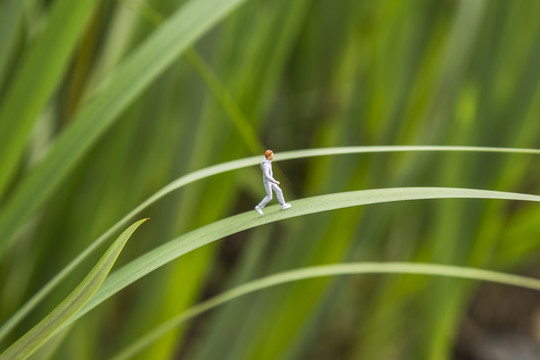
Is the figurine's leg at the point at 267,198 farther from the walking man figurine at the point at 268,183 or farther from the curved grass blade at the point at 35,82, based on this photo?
the curved grass blade at the point at 35,82

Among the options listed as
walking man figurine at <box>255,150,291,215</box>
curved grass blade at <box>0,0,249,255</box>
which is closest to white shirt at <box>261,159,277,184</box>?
walking man figurine at <box>255,150,291,215</box>

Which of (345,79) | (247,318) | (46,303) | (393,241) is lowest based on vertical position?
(46,303)

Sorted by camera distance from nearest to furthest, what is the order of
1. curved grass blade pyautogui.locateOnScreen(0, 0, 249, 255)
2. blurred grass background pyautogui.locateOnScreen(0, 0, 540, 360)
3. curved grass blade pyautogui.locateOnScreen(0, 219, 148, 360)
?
curved grass blade pyautogui.locateOnScreen(0, 219, 148, 360) → curved grass blade pyautogui.locateOnScreen(0, 0, 249, 255) → blurred grass background pyautogui.locateOnScreen(0, 0, 540, 360)

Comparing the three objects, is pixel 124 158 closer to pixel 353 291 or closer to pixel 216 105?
pixel 216 105

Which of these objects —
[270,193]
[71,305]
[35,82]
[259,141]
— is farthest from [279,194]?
[259,141]

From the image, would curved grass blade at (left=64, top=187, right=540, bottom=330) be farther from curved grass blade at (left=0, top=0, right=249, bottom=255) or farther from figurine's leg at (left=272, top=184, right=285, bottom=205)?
curved grass blade at (left=0, top=0, right=249, bottom=255)

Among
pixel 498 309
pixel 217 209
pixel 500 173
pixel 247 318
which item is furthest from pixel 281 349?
pixel 498 309

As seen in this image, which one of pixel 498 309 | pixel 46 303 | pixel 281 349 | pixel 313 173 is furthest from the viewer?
pixel 498 309

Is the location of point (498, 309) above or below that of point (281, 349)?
above
